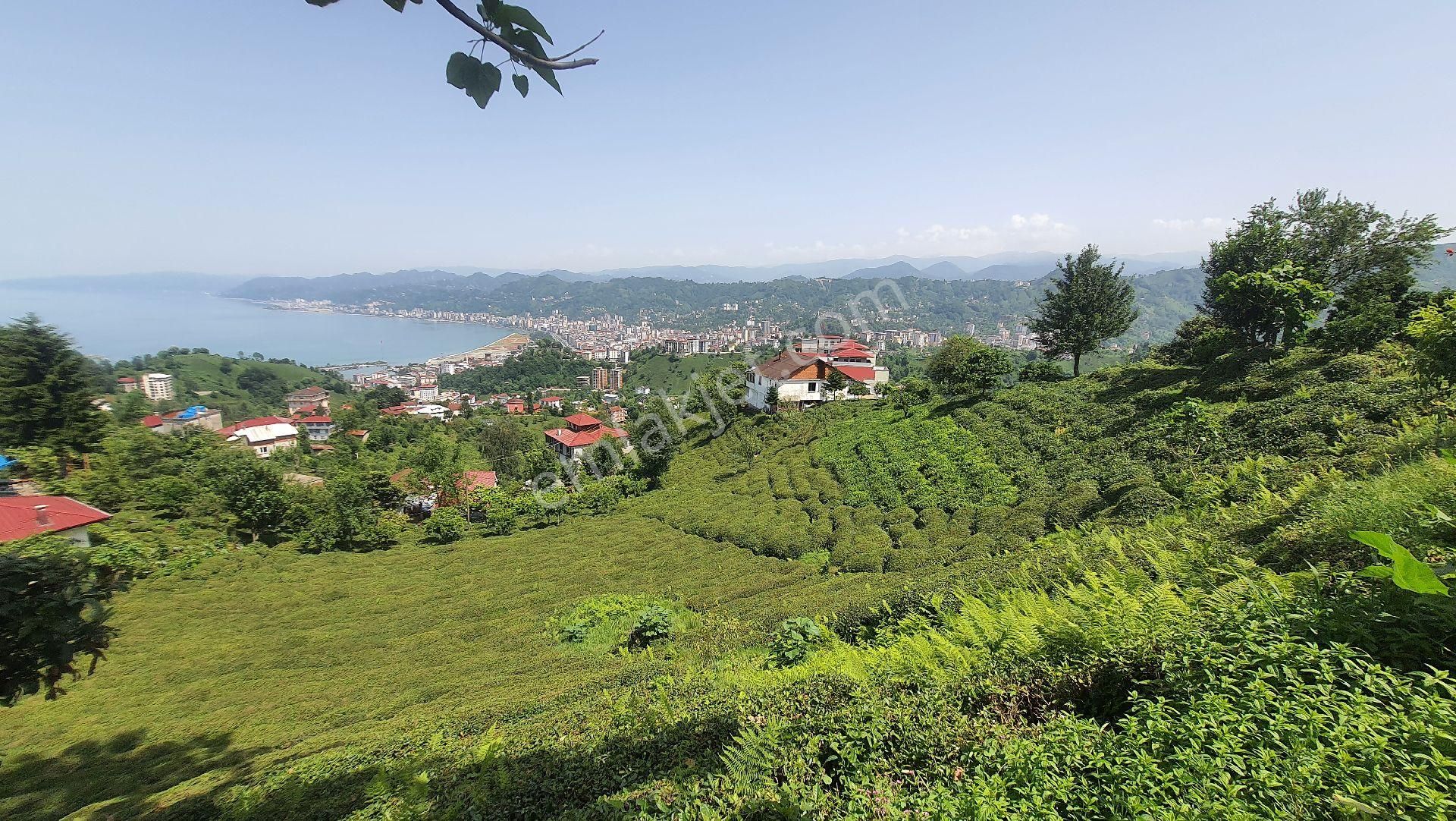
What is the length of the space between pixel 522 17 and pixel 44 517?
20242mm

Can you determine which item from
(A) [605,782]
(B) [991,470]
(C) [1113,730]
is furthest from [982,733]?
(B) [991,470]

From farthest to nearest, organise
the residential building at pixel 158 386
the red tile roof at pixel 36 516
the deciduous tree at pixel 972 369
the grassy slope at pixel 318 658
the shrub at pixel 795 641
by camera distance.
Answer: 1. the residential building at pixel 158 386
2. the deciduous tree at pixel 972 369
3. the red tile roof at pixel 36 516
4. the shrub at pixel 795 641
5. the grassy slope at pixel 318 658

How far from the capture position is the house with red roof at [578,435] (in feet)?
162

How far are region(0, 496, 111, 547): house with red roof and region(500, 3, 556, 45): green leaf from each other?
1747 centimetres

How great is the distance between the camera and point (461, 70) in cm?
178

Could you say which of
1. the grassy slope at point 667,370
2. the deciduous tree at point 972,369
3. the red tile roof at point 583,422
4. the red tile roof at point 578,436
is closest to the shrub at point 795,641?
the deciduous tree at point 972,369

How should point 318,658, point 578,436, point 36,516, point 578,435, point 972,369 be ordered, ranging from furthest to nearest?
point 578,435, point 578,436, point 972,369, point 36,516, point 318,658

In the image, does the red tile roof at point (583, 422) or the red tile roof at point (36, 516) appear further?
the red tile roof at point (583, 422)

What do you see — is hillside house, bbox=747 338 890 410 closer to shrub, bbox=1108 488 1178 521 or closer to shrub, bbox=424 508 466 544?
shrub, bbox=424 508 466 544

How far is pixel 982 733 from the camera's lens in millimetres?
2793

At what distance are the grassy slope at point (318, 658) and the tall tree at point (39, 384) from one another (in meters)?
4.90

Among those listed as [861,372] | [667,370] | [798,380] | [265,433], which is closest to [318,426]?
[265,433]

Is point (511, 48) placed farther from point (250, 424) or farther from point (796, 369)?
point (250, 424)

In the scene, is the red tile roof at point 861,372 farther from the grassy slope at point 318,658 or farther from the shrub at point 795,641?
the shrub at point 795,641
